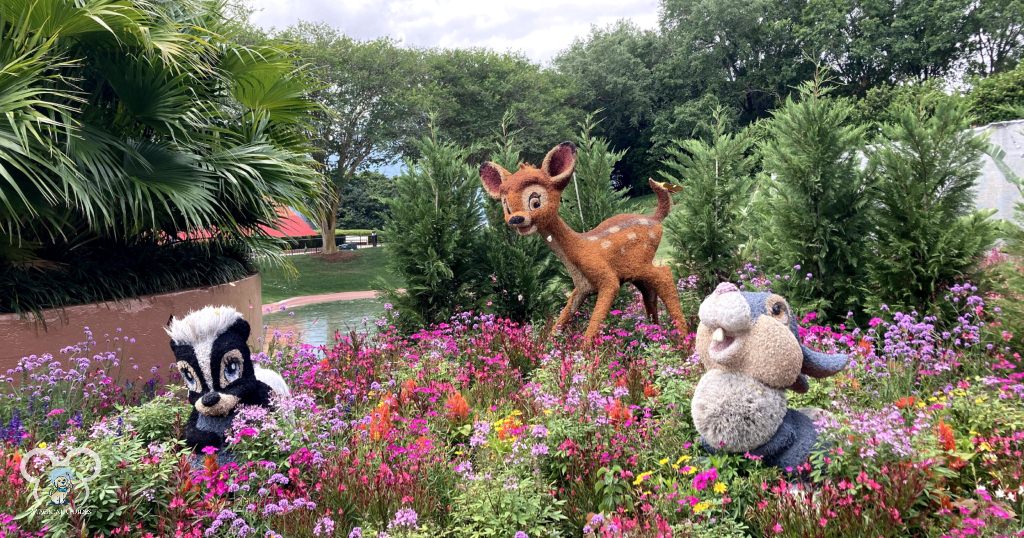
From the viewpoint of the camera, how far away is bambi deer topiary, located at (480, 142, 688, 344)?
5980 mm

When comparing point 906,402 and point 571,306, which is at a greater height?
point 571,306

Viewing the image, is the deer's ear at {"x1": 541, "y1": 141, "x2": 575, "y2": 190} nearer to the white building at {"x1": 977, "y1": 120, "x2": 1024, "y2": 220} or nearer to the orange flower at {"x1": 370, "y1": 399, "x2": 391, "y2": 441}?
the orange flower at {"x1": 370, "y1": 399, "x2": 391, "y2": 441}

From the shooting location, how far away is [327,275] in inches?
971

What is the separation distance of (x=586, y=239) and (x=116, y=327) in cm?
445

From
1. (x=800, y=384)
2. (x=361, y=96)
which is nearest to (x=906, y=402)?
(x=800, y=384)

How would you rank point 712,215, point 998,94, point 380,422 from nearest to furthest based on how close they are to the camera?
point 380,422, point 712,215, point 998,94

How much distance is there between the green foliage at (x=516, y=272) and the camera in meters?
7.62

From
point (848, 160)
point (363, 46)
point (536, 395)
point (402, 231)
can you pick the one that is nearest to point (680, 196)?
point (848, 160)

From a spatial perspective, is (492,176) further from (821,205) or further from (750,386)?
(750,386)

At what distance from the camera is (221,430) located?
3.55 metres

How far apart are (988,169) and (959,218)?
7878 millimetres

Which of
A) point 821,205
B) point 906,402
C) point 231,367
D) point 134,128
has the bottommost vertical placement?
point 906,402

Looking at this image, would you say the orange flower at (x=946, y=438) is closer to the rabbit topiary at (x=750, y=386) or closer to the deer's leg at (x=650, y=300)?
the rabbit topiary at (x=750, y=386)

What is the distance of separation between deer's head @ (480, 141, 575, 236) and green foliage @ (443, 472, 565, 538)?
320 cm
